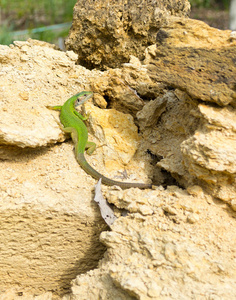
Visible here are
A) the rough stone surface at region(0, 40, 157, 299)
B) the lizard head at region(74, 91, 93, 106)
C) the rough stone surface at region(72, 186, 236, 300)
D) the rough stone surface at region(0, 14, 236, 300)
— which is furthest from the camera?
the lizard head at region(74, 91, 93, 106)

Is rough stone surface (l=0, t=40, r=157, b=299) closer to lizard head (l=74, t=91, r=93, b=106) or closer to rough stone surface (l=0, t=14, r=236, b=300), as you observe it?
rough stone surface (l=0, t=14, r=236, b=300)

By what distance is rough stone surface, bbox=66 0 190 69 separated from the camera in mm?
4117

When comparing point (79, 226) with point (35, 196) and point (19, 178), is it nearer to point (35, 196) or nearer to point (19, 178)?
point (35, 196)

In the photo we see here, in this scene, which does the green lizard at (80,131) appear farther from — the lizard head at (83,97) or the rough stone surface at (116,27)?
the rough stone surface at (116,27)

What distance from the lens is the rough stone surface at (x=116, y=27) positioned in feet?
13.5

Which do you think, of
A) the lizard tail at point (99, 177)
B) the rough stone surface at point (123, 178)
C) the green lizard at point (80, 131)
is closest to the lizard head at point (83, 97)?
the green lizard at point (80, 131)

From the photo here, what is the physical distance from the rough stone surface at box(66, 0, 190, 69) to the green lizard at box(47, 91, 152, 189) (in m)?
0.88

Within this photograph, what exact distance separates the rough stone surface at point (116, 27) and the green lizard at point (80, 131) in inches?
34.7

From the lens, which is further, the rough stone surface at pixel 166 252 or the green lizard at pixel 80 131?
the green lizard at pixel 80 131

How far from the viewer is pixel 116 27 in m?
4.12

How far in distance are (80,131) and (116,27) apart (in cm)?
153

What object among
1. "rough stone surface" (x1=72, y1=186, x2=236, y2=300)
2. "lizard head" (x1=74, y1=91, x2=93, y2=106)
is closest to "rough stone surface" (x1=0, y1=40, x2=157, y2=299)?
"lizard head" (x1=74, y1=91, x2=93, y2=106)

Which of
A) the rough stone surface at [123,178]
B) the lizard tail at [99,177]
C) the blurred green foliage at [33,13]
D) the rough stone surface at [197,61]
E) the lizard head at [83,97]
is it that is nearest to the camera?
the rough stone surface at [123,178]

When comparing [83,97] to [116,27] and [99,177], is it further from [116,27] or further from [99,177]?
[99,177]
